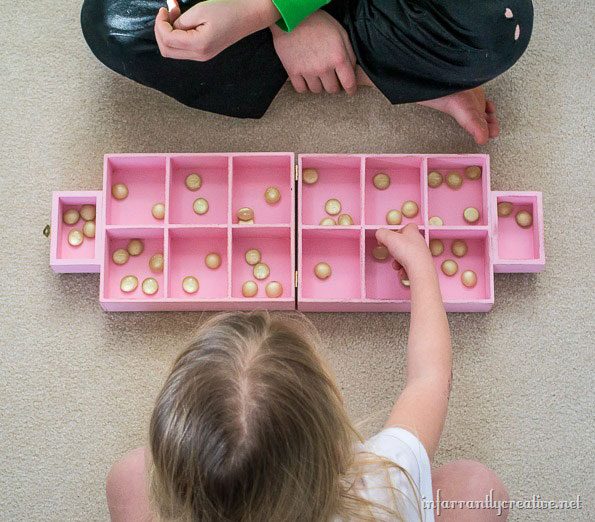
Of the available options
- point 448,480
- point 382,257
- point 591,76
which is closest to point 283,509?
point 448,480

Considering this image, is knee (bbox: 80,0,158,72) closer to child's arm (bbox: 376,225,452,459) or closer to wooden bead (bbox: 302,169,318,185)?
wooden bead (bbox: 302,169,318,185)

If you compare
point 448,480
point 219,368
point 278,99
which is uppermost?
point 278,99

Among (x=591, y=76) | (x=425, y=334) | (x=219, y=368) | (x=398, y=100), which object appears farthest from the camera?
(x=591, y=76)

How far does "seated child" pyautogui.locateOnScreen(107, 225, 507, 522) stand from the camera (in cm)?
66

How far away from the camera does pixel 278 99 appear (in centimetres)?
116

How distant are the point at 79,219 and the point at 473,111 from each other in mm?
549

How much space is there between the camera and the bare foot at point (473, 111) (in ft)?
3.57

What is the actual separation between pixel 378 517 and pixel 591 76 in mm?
727

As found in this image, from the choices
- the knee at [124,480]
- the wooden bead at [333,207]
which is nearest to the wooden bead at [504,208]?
the wooden bead at [333,207]

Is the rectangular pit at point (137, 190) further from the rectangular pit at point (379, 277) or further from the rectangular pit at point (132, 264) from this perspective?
the rectangular pit at point (379, 277)

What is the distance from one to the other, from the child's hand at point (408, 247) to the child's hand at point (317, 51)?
8.6 inches

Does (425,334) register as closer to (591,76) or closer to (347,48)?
(347,48)

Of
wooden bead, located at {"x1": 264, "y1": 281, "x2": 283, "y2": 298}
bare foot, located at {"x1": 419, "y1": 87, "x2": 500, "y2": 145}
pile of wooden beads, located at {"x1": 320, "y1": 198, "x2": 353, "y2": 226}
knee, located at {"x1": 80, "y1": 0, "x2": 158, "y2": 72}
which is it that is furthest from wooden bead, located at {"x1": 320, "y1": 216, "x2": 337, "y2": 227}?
knee, located at {"x1": 80, "y1": 0, "x2": 158, "y2": 72}

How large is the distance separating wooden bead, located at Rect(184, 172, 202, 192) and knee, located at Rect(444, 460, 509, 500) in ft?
1.61
